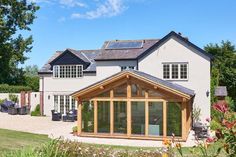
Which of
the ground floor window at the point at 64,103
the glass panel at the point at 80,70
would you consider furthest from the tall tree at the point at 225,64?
the ground floor window at the point at 64,103

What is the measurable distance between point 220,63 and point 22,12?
3819 cm

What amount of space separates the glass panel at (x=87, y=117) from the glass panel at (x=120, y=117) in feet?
5.86

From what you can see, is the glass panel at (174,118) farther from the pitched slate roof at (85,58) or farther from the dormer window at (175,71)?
the pitched slate roof at (85,58)

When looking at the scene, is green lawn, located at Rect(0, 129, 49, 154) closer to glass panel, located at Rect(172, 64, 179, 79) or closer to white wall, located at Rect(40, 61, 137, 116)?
glass panel, located at Rect(172, 64, 179, 79)

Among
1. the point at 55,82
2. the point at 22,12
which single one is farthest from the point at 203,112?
the point at 22,12

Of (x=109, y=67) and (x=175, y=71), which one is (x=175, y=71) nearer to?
(x=175, y=71)

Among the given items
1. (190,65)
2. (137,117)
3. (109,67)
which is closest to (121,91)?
(137,117)

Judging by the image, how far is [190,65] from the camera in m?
31.3

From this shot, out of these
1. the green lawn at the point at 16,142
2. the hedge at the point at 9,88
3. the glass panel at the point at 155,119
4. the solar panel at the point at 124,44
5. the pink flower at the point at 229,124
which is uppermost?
the solar panel at the point at 124,44

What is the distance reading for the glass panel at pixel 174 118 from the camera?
23.2 m

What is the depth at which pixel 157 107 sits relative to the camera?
23625mm

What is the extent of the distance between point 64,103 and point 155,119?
16.2m

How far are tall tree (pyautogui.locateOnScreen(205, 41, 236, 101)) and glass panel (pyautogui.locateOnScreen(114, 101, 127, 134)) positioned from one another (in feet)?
64.9

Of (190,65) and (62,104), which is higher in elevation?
(190,65)
